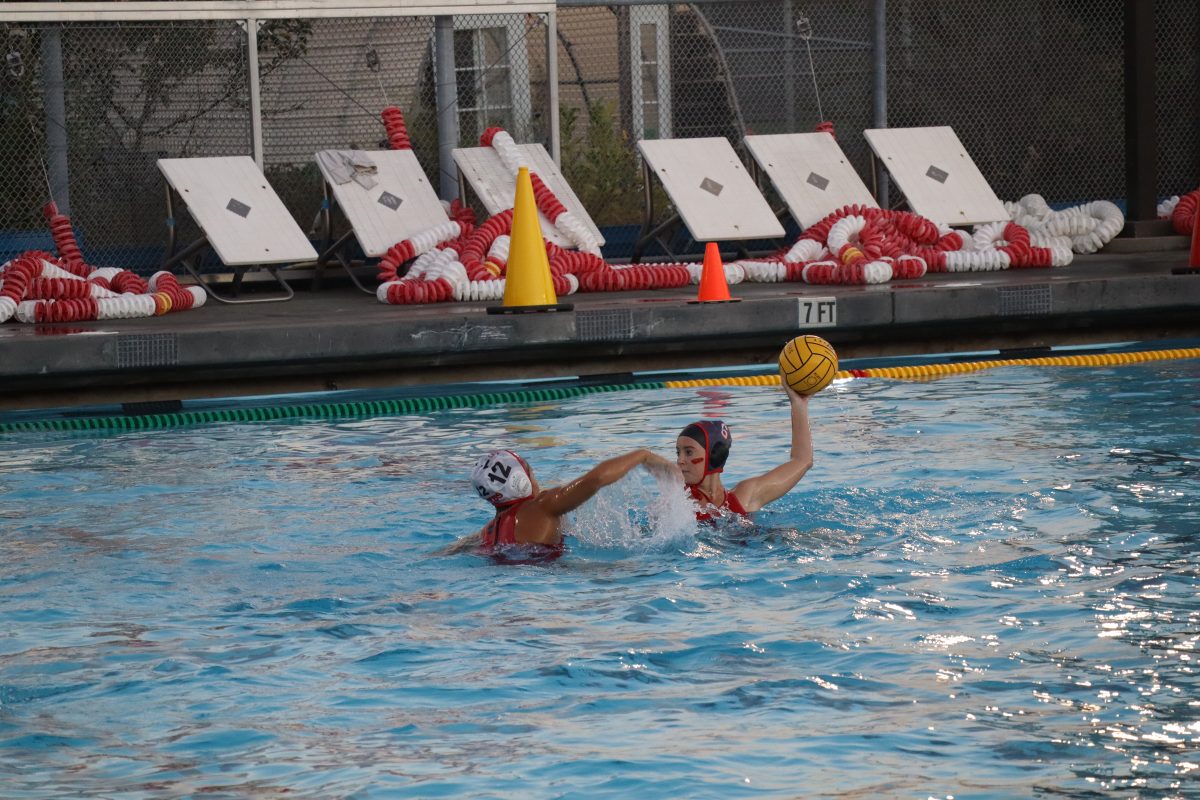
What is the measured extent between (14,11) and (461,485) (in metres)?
6.74

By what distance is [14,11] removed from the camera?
12.4m

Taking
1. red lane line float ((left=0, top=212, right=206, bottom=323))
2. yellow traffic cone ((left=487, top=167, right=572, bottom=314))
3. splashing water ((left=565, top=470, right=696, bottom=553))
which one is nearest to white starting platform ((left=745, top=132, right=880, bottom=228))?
yellow traffic cone ((left=487, top=167, right=572, bottom=314))

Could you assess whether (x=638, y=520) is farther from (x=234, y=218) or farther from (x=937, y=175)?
(x=937, y=175)

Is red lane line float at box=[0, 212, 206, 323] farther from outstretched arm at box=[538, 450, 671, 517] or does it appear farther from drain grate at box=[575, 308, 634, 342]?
outstretched arm at box=[538, 450, 671, 517]

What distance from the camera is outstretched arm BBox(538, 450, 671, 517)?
5.34 meters

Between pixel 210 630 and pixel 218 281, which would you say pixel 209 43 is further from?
pixel 210 630

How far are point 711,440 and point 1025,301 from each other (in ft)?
17.7

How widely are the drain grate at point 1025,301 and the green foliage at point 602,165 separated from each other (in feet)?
15.1

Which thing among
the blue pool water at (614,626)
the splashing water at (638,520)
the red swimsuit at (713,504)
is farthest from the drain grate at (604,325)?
the red swimsuit at (713,504)

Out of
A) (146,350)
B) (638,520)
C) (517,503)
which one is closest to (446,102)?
(146,350)

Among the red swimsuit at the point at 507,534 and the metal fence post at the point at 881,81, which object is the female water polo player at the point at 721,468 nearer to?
the red swimsuit at the point at 507,534

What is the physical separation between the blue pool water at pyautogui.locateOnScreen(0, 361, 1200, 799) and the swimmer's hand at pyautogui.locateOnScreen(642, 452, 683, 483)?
205 mm

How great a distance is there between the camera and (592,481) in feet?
17.8

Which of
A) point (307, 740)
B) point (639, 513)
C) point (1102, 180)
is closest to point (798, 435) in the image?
point (639, 513)
